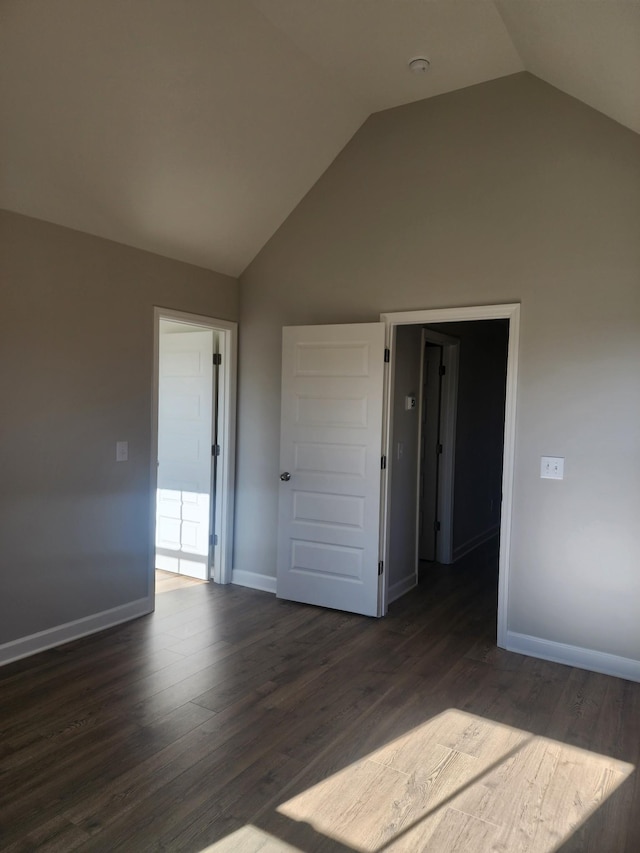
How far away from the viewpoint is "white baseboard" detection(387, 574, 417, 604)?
4520mm

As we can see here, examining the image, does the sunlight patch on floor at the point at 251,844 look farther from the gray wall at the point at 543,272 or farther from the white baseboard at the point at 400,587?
the white baseboard at the point at 400,587

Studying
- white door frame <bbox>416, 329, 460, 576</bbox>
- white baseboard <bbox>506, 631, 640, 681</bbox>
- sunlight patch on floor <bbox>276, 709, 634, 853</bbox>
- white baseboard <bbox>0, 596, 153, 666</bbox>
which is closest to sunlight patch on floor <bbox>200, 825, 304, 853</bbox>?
sunlight patch on floor <bbox>276, 709, 634, 853</bbox>

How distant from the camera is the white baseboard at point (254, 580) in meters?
4.71

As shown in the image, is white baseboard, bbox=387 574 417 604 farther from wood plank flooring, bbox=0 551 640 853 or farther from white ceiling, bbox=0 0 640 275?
white ceiling, bbox=0 0 640 275

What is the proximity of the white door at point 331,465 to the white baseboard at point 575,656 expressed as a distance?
0.98 metres

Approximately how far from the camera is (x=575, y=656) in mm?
3479

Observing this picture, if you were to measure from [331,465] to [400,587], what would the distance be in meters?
1.19

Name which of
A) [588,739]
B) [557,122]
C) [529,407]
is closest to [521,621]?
[588,739]

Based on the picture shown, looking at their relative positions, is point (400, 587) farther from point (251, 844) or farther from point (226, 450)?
point (251, 844)

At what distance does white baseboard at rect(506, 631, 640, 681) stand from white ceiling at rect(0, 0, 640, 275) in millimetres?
2873

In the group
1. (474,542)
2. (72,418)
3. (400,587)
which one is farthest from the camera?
(474,542)

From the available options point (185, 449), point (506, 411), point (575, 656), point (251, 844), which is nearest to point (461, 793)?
point (251, 844)

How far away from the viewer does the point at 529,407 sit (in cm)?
358

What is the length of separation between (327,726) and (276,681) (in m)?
0.50
